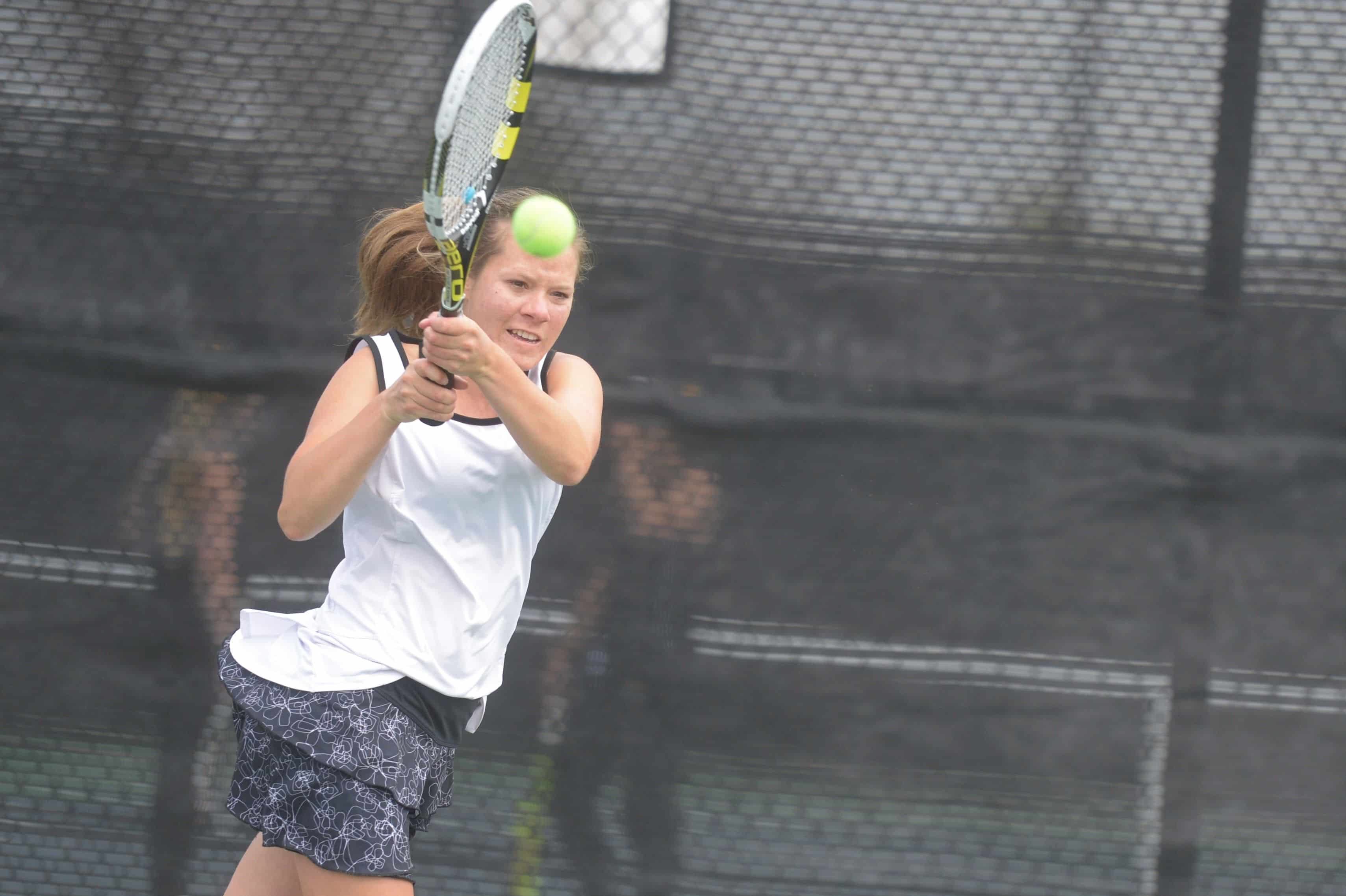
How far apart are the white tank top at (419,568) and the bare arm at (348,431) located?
47 mm

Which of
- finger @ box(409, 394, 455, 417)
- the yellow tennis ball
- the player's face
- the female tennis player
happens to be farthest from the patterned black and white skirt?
the yellow tennis ball

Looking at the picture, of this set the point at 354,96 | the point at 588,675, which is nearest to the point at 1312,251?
the point at 588,675

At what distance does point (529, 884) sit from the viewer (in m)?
2.48

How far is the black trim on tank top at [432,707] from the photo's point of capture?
1.72m

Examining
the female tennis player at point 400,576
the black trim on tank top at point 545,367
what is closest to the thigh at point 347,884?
the female tennis player at point 400,576

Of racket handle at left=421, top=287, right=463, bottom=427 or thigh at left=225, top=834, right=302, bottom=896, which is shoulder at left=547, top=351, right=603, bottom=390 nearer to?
racket handle at left=421, top=287, right=463, bottom=427

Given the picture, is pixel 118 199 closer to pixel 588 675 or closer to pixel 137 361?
pixel 137 361

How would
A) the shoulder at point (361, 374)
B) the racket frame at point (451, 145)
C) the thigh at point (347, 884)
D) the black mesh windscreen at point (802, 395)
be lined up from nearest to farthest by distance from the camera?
the racket frame at point (451, 145) < the thigh at point (347, 884) < the shoulder at point (361, 374) < the black mesh windscreen at point (802, 395)

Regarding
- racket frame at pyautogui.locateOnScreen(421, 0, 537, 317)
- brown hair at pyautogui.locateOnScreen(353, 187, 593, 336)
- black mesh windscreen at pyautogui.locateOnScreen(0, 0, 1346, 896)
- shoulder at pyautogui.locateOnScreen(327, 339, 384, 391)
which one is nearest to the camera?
racket frame at pyautogui.locateOnScreen(421, 0, 537, 317)

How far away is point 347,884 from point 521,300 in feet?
2.55

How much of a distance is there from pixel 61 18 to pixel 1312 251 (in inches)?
90.5

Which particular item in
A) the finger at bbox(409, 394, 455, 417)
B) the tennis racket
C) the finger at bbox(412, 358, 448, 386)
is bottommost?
the finger at bbox(409, 394, 455, 417)

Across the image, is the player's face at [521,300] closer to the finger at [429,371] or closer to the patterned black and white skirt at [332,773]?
the finger at [429,371]

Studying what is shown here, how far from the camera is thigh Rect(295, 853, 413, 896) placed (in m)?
1.64
